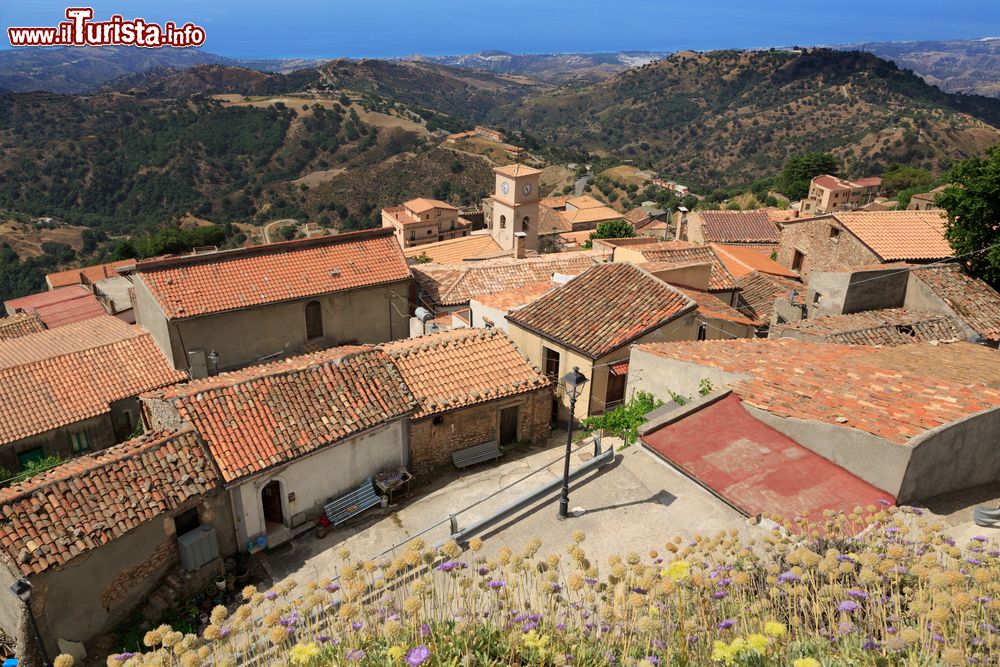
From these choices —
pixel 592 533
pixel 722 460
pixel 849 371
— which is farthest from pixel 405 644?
pixel 849 371

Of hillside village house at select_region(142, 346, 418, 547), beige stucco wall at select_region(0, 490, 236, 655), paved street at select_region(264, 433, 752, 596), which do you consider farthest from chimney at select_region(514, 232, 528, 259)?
beige stucco wall at select_region(0, 490, 236, 655)

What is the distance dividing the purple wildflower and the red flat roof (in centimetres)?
625

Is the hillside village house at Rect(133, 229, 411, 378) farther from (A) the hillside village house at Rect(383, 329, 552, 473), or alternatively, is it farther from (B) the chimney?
(B) the chimney

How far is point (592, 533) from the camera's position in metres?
9.83

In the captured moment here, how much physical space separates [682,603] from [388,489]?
9.89 meters

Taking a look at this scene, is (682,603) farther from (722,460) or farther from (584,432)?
(584,432)

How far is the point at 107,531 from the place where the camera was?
10.6m

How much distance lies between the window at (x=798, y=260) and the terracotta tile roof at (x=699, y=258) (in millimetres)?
6503

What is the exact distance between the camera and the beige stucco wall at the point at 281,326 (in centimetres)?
2142

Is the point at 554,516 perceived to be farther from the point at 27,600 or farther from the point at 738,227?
the point at 738,227

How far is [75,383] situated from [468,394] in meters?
13.3

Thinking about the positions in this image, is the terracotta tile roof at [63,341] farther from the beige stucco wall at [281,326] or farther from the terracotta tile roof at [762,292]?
the terracotta tile roof at [762,292]

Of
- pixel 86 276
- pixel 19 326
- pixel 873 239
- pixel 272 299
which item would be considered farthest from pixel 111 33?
pixel 873 239

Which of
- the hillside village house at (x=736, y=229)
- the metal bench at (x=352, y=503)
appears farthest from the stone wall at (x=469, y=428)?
the hillside village house at (x=736, y=229)
